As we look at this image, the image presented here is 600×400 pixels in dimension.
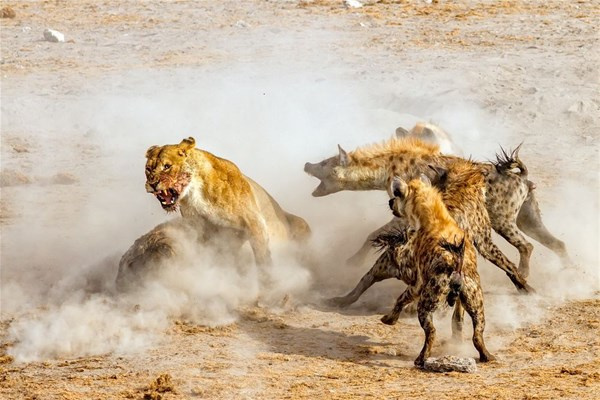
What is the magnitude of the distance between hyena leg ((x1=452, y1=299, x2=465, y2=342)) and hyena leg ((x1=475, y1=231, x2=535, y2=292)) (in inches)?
43.4

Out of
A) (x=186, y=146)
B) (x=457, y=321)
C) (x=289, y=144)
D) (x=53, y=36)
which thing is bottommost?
(x=457, y=321)

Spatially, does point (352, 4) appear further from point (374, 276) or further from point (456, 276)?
point (456, 276)

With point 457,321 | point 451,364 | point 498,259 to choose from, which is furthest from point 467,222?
point 451,364

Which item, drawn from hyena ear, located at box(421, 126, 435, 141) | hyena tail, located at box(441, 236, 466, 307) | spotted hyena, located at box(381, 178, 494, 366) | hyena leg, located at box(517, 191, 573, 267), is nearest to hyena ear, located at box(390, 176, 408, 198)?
spotted hyena, located at box(381, 178, 494, 366)

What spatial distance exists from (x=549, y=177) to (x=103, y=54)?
22.7 ft

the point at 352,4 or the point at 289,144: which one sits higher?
the point at 352,4

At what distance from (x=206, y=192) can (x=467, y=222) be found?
1798 mm

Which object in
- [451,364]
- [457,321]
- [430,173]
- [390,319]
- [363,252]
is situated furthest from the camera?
[363,252]

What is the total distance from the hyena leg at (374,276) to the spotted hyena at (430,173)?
0.66m

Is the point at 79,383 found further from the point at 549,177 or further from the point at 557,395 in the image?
the point at 549,177

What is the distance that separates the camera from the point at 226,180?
904 centimetres

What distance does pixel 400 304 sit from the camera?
8250 millimetres

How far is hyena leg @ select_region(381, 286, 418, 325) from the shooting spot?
26.5ft

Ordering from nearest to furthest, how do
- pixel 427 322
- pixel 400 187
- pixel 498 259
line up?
pixel 427 322 < pixel 400 187 < pixel 498 259
